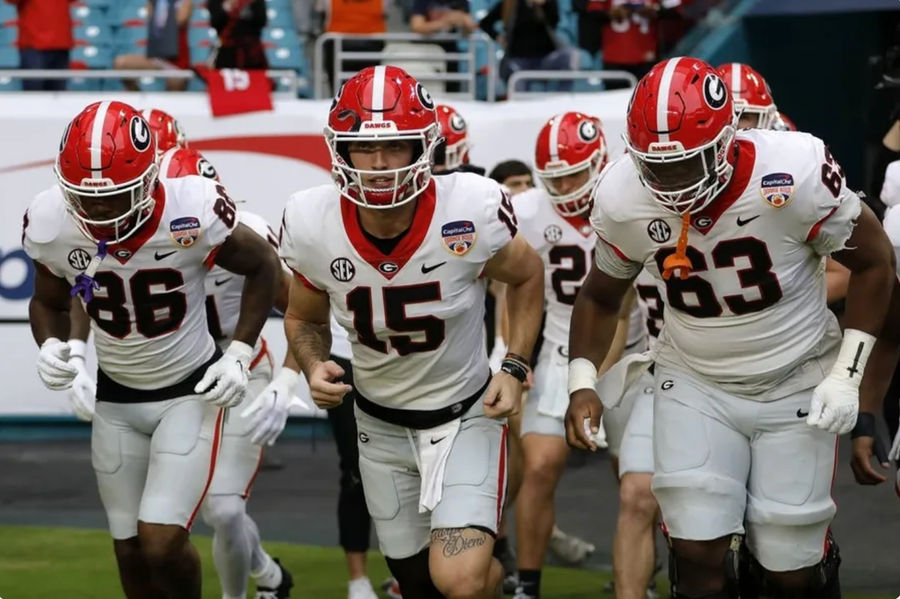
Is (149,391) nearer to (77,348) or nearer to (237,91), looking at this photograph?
(77,348)

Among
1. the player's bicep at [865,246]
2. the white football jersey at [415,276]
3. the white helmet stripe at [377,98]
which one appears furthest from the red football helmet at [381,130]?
the player's bicep at [865,246]

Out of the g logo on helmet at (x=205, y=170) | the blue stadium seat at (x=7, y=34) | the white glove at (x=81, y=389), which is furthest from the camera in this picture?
the blue stadium seat at (x=7, y=34)

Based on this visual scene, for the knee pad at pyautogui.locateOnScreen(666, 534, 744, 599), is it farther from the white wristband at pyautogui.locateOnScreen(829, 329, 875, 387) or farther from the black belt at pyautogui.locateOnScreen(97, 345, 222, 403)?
the black belt at pyautogui.locateOnScreen(97, 345, 222, 403)

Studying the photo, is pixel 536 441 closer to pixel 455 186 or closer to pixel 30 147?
pixel 455 186

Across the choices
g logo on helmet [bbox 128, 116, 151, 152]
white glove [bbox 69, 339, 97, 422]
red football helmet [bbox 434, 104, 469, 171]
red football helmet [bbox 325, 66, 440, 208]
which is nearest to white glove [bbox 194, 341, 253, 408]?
white glove [bbox 69, 339, 97, 422]

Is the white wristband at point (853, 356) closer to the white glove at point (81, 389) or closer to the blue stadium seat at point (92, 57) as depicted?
the white glove at point (81, 389)

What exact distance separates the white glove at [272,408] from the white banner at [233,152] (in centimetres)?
410

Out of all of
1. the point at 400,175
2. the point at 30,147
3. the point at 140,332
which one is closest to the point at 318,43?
the point at 30,147

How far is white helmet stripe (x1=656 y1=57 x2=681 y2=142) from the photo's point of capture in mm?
4410

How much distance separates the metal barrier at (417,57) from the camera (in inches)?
402

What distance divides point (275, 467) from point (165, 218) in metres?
4.25

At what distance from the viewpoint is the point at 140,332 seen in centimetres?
541

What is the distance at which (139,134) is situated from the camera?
16.9 feet

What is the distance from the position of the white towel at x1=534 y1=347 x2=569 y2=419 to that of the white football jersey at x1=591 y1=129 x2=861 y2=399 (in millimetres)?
1597
